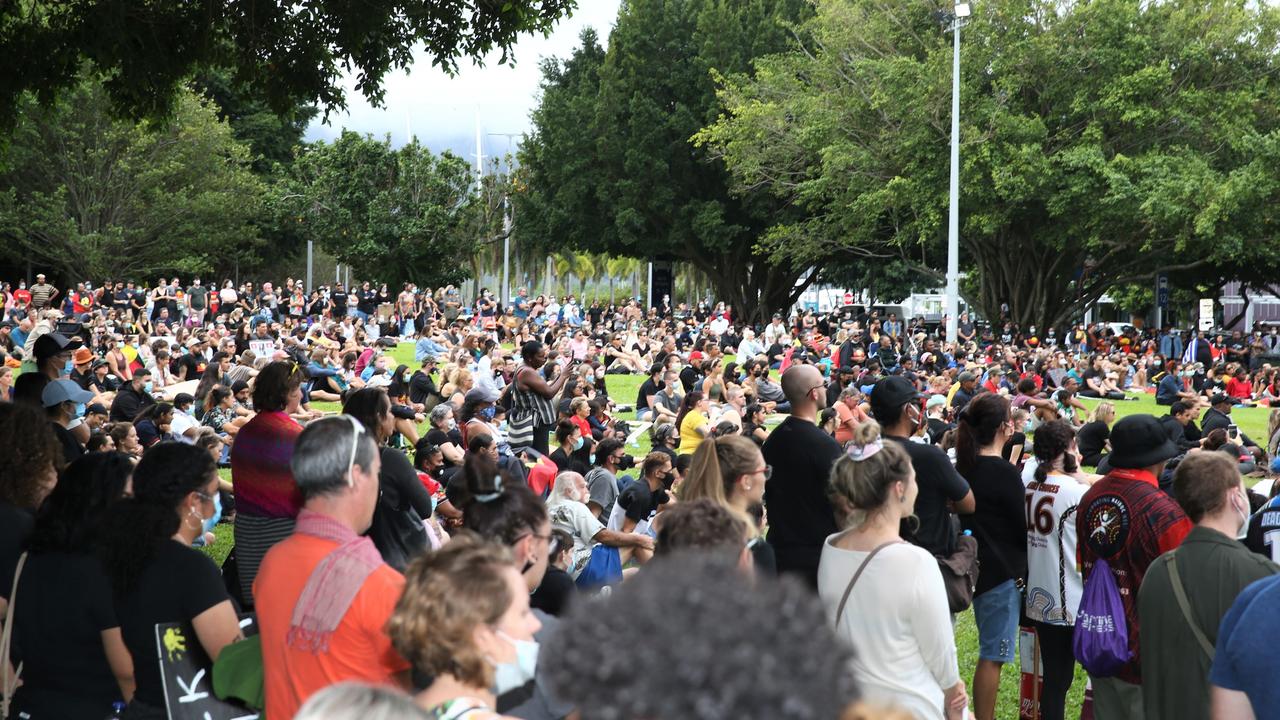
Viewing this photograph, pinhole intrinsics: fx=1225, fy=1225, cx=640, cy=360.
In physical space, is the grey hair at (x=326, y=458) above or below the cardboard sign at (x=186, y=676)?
above

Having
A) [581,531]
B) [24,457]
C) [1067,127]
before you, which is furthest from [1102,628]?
[1067,127]

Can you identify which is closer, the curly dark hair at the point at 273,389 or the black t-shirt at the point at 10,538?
the black t-shirt at the point at 10,538

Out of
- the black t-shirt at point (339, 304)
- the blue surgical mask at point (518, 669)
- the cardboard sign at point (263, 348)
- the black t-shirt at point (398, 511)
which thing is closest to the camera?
the blue surgical mask at point (518, 669)

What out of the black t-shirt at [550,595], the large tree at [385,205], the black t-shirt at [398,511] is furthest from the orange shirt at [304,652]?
the large tree at [385,205]

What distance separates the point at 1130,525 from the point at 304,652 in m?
3.56

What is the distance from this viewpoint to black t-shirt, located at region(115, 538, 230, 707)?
3.62m

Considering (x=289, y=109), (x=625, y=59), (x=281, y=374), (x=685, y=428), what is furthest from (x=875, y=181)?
(x=281, y=374)

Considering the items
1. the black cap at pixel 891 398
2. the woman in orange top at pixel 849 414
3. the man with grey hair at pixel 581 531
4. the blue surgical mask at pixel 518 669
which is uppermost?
the black cap at pixel 891 398

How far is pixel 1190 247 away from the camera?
1420 inches

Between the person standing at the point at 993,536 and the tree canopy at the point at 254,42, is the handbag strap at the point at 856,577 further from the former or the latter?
the tree canopy at the point at 254,42

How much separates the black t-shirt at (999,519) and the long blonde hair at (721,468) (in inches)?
61.7

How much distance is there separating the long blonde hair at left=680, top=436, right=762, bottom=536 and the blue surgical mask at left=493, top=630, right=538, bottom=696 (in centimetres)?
231

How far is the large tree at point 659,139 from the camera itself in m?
46.3

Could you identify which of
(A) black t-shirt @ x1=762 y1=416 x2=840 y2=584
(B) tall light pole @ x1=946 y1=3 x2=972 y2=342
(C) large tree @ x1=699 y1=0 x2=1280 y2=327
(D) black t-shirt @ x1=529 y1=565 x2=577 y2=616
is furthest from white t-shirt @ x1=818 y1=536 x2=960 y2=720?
(C) large tree @ x1=699 y1=0 x2=1280 y2=327
